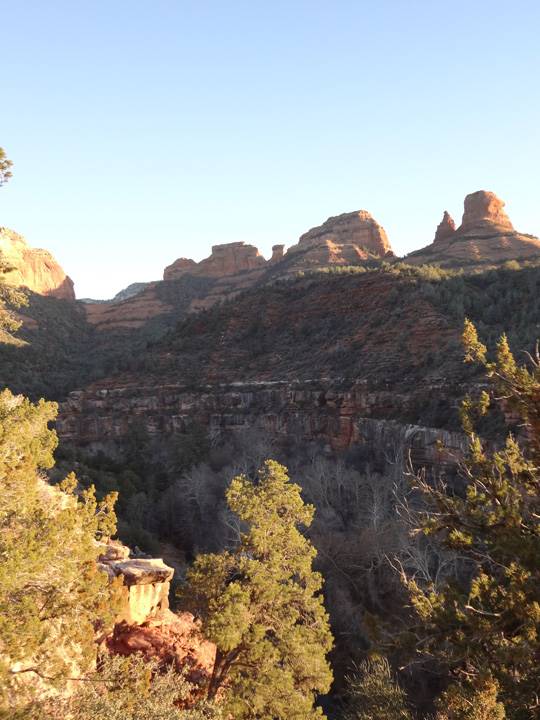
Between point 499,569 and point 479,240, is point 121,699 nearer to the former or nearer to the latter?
point 499,569

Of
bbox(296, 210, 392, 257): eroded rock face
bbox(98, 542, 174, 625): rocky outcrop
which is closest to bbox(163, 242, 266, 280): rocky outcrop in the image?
bbox(296, 210, 392, 257): eroded rock face

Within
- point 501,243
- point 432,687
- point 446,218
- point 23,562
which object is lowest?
point 432,687

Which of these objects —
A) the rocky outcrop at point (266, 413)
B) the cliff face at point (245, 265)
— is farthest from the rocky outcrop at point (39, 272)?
the rocky outcrop at point (266, 413)

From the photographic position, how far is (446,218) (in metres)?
77.9

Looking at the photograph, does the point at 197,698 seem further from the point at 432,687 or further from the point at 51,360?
the point at 51,360

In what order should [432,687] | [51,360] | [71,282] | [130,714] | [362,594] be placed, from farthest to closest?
1. [71,282]
2. [51,360]
3. [362,594]
4. [432,687]
5. [130,714]

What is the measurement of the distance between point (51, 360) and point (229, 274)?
50.9 meters

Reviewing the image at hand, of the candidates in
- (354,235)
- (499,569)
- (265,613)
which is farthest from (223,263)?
(499,569)

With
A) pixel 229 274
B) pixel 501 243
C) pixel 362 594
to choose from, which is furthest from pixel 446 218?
pixel 362 594

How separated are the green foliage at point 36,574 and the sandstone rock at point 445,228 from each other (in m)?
74.9

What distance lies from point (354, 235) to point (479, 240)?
24.8 m

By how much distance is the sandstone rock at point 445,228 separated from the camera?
75500mm

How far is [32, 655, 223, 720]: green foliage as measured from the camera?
7.16 meters

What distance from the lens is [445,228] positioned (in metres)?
76.6
